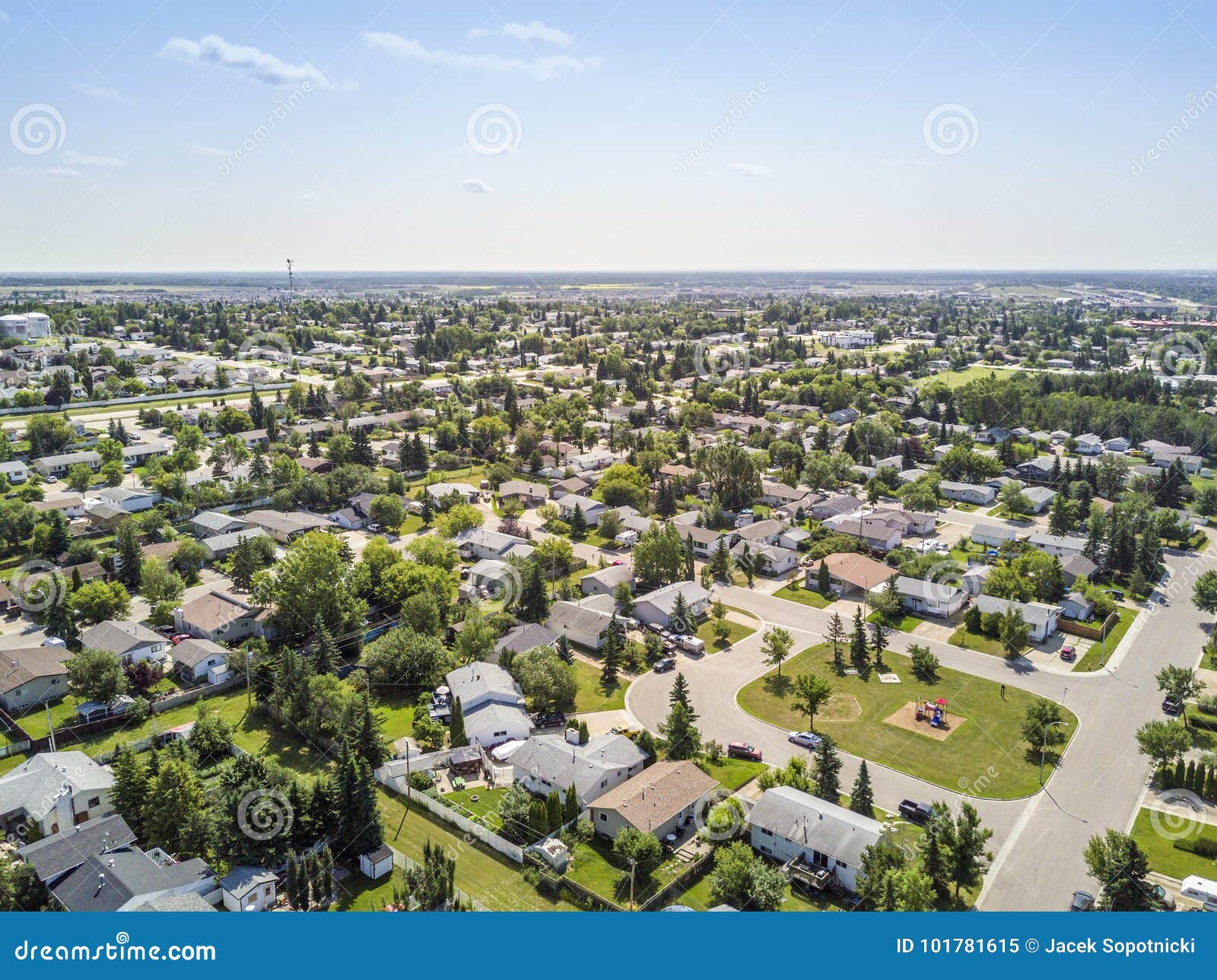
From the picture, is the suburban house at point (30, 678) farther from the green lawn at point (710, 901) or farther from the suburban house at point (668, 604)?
the green lawn at point (710, 901)

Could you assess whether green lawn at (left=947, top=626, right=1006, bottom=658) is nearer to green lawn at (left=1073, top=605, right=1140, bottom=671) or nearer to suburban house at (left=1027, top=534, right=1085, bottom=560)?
green lawn at (left=1073, top=605, right=1140, bottom=671)

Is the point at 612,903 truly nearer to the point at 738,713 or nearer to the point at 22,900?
the point at 738,713

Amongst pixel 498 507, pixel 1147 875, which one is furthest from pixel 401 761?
pixel 498 507

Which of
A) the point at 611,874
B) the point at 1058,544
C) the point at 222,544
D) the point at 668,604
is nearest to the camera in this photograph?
the point at 611,874

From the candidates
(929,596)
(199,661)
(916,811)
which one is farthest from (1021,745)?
(199,661)

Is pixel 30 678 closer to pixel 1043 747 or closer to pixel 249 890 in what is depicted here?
pixel 249 890

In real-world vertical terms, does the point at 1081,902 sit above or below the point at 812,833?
below
